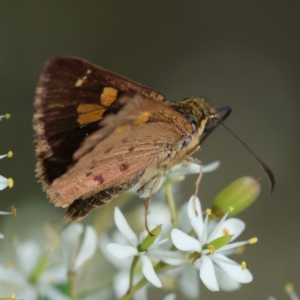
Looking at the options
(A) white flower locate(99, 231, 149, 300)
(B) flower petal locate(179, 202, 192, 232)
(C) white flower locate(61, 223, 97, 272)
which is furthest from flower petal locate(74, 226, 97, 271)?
(B) flower petal locate(179, 202, 192, 232)

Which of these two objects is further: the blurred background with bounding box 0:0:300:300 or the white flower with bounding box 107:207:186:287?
the blurred background with bounding box 0:0:300:300

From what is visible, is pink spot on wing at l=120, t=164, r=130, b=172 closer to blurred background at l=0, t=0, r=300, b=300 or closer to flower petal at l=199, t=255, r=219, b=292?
flower petal at l=199, t=255, r=219, b=292

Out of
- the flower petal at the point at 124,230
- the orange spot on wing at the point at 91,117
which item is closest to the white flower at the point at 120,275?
the flower petal at the point at 124,230

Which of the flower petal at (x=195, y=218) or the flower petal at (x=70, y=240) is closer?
the flower petal at (x=195, y=218)

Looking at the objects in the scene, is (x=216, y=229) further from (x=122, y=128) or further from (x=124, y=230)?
(x=122, y=128)

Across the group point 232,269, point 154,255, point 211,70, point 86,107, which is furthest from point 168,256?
point 211,70

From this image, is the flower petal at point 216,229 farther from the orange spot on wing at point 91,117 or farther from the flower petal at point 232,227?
the orange spot on wing at point 91,117

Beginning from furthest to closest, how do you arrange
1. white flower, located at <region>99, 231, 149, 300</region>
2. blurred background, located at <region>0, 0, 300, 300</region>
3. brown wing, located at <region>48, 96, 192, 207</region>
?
blurred background, located at <region>0, 0, 300, 300</region>
white flower, located at <region>99, 231, 149, 300</region>
brown wing, located at <region>48, 96, 192, 207</region>
